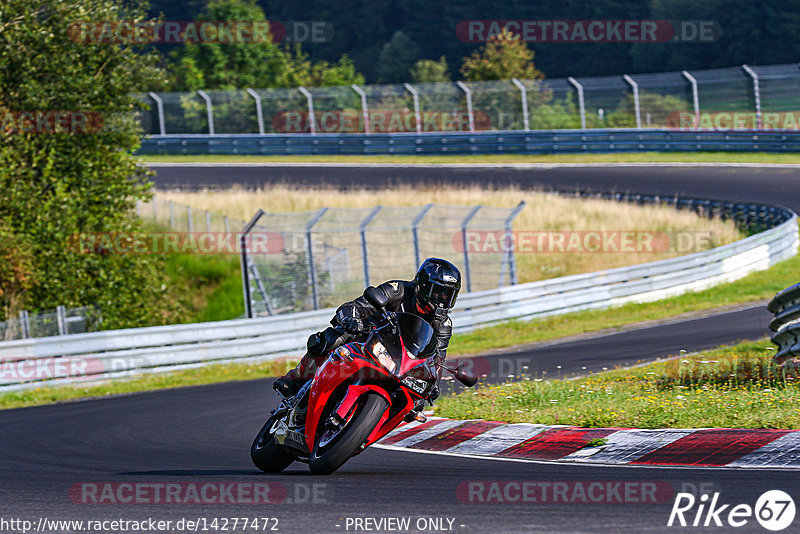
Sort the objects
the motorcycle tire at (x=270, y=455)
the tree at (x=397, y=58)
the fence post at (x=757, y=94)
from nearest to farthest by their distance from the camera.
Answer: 1. the motorcycle tire at (x=270, y=455)
2. the fence post at (x=757, y=94)
3. the tree at (x=397, y=58)

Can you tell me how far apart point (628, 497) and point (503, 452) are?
2490 millimetres

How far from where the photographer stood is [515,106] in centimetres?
4141

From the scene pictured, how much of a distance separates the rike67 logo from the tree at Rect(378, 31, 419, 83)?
6680 centimetres

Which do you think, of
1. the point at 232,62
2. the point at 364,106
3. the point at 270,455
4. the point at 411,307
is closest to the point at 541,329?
the point at 270,455

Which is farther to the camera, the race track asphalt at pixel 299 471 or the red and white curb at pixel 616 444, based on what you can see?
the red and white curb at pixel 616 444

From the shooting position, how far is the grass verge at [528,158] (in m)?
35.0

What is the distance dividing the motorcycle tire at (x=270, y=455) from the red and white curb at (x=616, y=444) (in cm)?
160

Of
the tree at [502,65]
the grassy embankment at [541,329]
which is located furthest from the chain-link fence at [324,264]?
the tree at [502,65]

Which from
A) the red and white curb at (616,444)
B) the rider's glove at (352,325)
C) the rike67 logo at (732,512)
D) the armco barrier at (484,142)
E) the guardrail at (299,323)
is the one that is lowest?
the guardrail at (299,323)

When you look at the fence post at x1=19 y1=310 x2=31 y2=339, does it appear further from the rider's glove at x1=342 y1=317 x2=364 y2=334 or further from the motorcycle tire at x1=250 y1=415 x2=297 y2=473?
the rider's glove at x1=342 y1=317 x2=364 y2=334

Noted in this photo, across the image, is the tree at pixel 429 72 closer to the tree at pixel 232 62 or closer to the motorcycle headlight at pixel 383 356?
the tree at pixel 232 62

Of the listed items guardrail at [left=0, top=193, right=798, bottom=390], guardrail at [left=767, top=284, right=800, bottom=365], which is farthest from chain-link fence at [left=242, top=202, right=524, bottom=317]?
guardrail at [left=767, top=284, right=800, bottom=365]

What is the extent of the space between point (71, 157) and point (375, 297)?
16.5 meters

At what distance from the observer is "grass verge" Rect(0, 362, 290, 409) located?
49.6 feet
